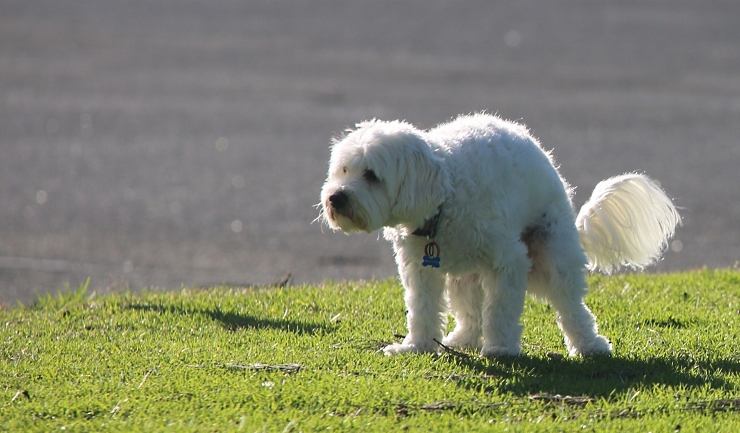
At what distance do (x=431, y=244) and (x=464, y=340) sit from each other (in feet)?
3.01

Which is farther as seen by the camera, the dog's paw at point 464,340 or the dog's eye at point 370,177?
the dog's paw at point 464,340

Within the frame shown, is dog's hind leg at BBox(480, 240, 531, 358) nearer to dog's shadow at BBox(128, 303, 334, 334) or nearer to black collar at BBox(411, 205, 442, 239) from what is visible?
black collar at BBox(411, 205, 442, 239)

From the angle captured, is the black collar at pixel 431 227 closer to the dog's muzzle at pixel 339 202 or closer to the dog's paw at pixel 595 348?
the dog's muzzle at pixel 339 202

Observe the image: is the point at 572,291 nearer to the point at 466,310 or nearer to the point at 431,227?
the point at 466,310

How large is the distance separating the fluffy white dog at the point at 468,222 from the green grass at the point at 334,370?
0.28 m

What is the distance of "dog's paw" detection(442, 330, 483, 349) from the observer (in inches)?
253

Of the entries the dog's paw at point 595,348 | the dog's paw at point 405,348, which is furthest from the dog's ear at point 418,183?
the dog's paw at point 595,348

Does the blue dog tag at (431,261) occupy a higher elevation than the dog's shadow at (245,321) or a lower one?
higher

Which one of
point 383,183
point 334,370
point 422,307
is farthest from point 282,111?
point 334,370

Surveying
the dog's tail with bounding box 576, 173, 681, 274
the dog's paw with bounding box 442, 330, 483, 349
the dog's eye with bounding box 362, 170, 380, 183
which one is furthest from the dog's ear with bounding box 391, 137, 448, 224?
the dog's tail with bounding box 576, 173, 681, 274

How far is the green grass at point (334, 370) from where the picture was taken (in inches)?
191

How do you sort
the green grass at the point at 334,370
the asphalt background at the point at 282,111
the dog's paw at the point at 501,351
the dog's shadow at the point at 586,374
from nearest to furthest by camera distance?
1. the green grass at the point at 334,370
2. the dog's shadow at the point at 586,374
3. the dog's paw at the point at 501,351
4. the asphalt background at the point at 282,111

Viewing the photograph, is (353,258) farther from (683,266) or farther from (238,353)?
(238,353)

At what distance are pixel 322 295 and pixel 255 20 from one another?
74.6ft
